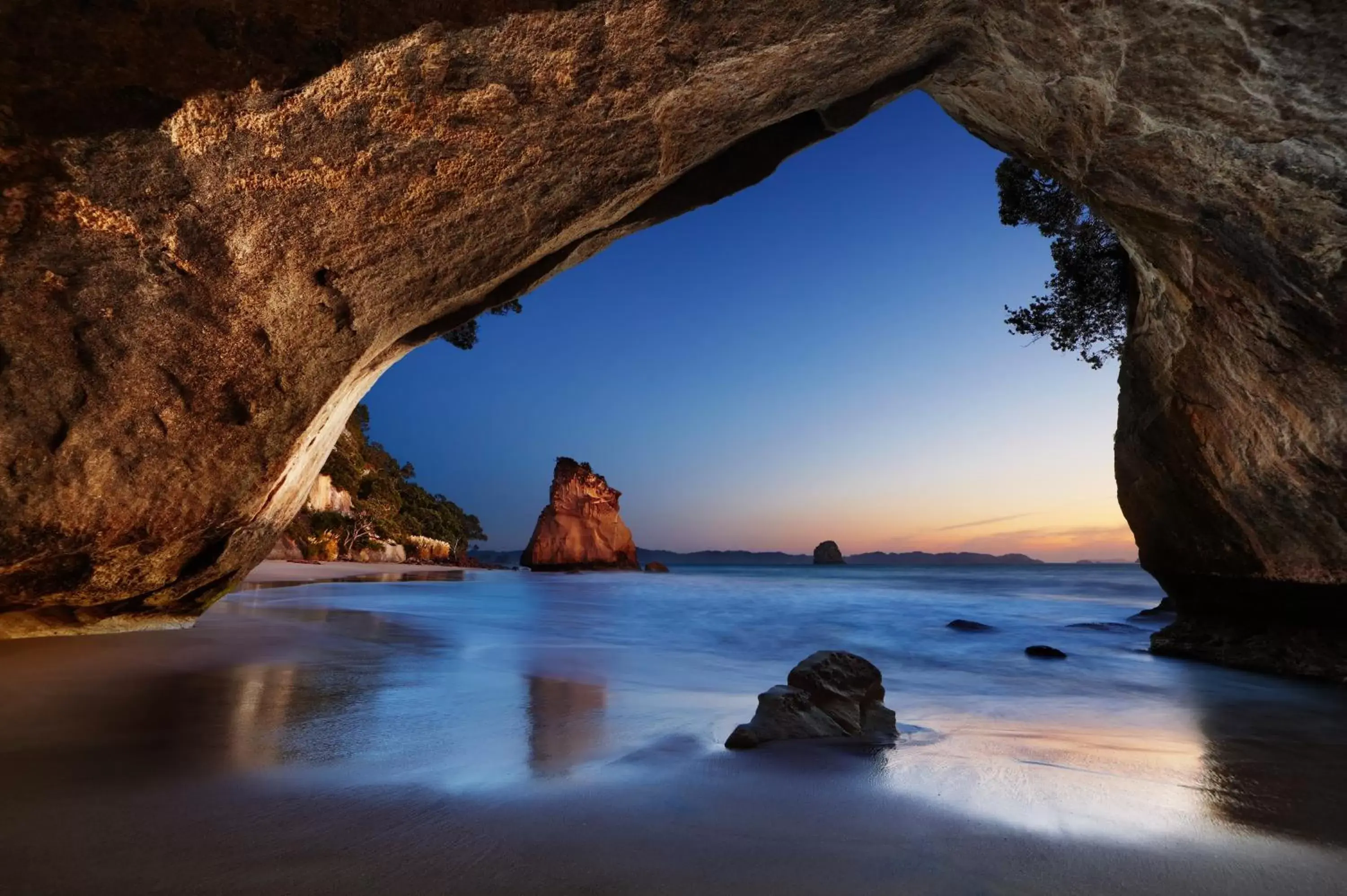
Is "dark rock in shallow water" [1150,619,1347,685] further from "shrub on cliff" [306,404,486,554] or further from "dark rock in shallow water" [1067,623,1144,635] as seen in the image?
"shrub on cliff" [306,404,486,554]

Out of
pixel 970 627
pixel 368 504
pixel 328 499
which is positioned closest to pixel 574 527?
pixel 368 504

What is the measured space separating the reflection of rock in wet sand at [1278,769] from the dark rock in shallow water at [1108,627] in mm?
7338

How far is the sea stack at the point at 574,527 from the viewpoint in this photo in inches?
Result: 2400

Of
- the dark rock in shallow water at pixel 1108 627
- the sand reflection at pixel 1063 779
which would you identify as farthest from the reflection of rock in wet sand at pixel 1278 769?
the dark rock in shallow water at pixel 1108 627

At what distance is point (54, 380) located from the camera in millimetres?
3676

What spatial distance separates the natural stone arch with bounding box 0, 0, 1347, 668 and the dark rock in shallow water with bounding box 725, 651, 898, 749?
11.7ft

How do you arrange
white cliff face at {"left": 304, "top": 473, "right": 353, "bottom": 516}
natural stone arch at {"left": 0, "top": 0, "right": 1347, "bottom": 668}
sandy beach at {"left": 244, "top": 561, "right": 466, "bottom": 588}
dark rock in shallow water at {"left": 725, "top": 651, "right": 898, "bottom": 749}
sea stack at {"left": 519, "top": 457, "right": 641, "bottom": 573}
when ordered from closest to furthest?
natural stone arch at {"left": 0, "top": 0, "right": 1347, "bottom": 668} → dark rock in shallow water at {"left": 725, "top": 651, "right": 898, "bottom": 749} → sandy beach at {"left": 244, "top": 561, "right": 466, "bottom": 588} → white cliff face at {"left": 304, "top": 473, "right": 353, "bottom": 516} → sea stack at {"left": 519, "top": 457, "right": 641, "bottom": 573}

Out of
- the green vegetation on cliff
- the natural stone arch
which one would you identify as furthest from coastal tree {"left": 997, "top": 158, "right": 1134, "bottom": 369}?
the green vegetation on cliff

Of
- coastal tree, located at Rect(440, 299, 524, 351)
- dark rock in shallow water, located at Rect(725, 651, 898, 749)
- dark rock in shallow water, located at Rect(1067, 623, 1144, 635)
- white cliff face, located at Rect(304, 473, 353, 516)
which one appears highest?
coastal tree, located at Rect(440, 299, 524, 351)

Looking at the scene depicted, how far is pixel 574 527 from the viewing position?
61.4 meters

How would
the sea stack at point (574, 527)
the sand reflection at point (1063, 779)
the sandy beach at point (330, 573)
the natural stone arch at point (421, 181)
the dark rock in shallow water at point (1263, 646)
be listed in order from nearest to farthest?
the sand reflection at point (1063, 779)
the natural stone arch at point (421, 181)
the dark rock in shallow water at point (1263, 646)
the sandy beach at point (330, 573)
the sea stack at point (574, 527)

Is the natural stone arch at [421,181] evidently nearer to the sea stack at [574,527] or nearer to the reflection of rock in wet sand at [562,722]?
the reflection of rock in wet sand at [562,722]

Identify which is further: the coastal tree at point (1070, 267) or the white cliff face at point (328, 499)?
the white cliff face at point (328, 499)

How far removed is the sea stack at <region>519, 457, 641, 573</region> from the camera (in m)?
61.0
